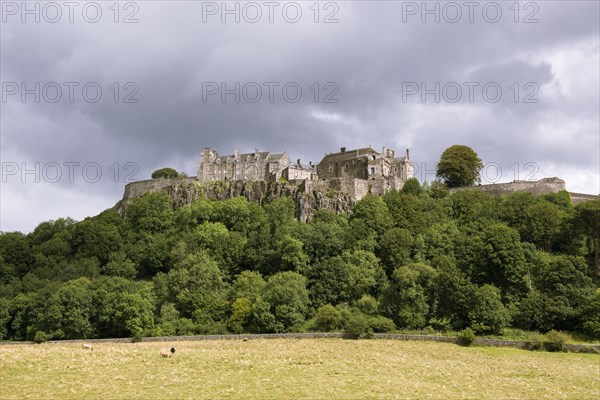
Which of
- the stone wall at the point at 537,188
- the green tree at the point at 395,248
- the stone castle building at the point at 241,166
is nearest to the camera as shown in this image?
the green tree at the point at 395,248

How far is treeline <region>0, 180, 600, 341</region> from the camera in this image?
2189 inches

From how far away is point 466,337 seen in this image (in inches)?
1909

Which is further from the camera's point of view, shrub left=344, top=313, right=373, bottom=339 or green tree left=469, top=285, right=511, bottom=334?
green tree left=469, top=285, right=511, bottom=334

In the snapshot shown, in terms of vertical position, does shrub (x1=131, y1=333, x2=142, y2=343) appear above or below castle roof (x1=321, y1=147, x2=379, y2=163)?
below

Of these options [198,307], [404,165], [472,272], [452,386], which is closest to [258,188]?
[404,165]

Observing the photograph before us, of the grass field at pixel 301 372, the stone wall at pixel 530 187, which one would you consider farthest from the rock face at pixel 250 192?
the grass field at pixel 301 372

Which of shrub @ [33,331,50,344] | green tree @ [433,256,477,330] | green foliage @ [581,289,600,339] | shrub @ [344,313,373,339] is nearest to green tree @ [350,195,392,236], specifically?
green tree @ [433,256,477,330]

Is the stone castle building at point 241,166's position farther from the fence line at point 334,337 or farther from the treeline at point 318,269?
the fence line at point 334,337

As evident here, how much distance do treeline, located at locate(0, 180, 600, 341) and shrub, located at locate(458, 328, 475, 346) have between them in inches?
102

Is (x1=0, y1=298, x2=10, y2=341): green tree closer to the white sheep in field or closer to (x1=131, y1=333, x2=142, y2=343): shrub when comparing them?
(x1=131, y1=333, x2=142, y2=343): shrub

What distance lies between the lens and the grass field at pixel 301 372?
30.8 metres

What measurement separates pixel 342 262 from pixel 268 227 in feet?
46.9

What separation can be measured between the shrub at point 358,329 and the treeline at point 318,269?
151 mm

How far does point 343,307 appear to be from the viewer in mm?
61281
